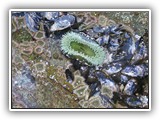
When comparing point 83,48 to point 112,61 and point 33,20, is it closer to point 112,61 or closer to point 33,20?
point 112,61

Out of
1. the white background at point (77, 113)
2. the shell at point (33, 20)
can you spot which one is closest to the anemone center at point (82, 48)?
the shell at point (33, 20)

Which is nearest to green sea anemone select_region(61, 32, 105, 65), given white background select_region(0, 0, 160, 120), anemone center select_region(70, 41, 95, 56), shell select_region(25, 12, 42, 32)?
anemone center select_region(70, 41, 95, 56)

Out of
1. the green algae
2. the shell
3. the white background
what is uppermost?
the shell

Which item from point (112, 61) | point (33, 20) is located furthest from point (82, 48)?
point (33, 20)

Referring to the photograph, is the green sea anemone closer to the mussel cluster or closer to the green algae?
the mussel cluster

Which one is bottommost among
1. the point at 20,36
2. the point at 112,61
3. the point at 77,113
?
the point at 77,113

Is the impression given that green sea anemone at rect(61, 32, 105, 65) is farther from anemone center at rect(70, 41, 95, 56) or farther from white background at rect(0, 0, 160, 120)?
white background at rect(0, 0, 160, 120)

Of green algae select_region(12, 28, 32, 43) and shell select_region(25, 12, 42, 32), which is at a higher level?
shell select_region(25, 12, 42, 32)

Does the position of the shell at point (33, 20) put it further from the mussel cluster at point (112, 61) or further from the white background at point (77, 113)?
the white background at point (77, 113)
